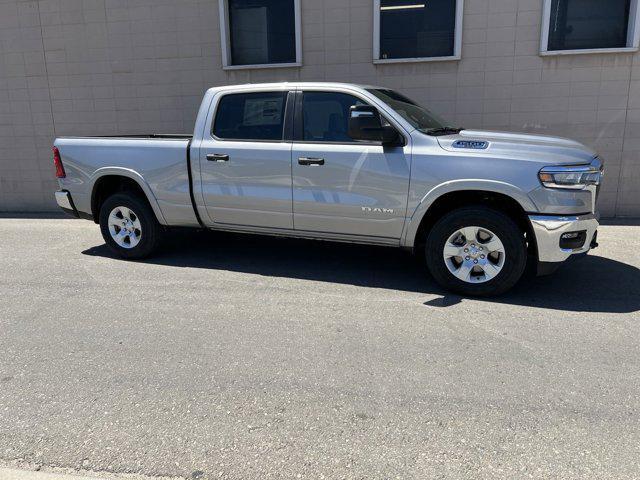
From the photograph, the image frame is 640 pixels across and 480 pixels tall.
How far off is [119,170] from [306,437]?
440 centimetres

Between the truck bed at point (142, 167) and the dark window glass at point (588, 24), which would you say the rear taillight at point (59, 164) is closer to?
the truck bed at point (142, 167)

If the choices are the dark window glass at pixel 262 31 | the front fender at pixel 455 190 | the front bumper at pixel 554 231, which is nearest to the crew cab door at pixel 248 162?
the front fender at pixel 455 190

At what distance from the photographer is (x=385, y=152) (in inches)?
192

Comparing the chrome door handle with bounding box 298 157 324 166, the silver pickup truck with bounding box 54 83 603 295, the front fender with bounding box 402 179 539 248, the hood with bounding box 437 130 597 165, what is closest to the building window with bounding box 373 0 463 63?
the silver pickup truck with bounding box 54 83 603 295

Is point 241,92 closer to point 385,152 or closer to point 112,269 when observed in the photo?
point 385,152

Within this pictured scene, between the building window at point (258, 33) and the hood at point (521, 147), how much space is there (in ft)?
15.6

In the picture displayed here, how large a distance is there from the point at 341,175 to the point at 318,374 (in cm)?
222

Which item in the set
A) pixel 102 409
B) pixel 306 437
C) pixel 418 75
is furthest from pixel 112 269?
pixel 418 75

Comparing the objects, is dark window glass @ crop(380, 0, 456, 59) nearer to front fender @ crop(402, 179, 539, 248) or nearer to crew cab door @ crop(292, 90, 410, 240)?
crew cab door @ crop(292, 90, 410, 240)

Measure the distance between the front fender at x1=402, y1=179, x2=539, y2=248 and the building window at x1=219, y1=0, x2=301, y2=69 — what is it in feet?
16.0

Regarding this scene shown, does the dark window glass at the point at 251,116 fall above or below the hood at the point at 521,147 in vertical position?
above

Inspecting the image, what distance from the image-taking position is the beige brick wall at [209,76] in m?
7.98

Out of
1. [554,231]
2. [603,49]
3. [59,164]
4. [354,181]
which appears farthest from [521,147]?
[59,164]

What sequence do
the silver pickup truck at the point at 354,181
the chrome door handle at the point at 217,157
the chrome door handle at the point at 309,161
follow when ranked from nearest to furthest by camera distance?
the silver pickup truck at the point at 354,181, the chrome door handle at the point at 309,161, the chrome door handle at the point at 217,157
